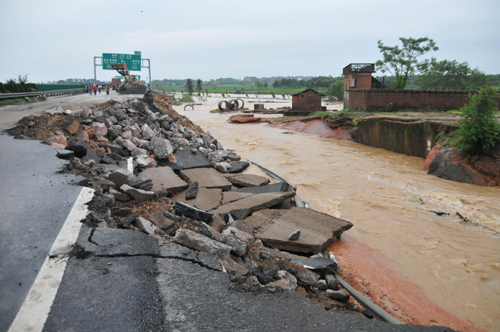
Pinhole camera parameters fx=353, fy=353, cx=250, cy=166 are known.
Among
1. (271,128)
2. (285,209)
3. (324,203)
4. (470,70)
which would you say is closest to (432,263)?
(285,209)

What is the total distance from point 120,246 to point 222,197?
4.21 meters

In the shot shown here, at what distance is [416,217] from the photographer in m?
8.66

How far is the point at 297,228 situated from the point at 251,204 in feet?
3.74

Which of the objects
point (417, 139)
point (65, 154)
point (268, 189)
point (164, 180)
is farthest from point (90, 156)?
point (417, 139)

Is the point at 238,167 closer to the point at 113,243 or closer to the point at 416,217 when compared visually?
the point at 416,217

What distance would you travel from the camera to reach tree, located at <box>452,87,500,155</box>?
1216 cm

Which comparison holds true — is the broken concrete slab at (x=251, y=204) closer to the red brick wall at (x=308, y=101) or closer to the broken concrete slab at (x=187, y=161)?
the broken concrete slab at (x=187, y=161)

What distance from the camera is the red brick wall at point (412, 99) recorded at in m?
23.8

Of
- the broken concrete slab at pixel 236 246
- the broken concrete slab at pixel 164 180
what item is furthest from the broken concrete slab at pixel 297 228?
the broken concrete slab at pixel 164 180

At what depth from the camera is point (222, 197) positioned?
7.53m

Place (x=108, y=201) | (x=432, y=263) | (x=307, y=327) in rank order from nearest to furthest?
(x=307, y=327) < (x=108, y=201) < (x=432, y=263)

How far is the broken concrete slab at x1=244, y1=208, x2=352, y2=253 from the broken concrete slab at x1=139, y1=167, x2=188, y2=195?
1931 millimetres

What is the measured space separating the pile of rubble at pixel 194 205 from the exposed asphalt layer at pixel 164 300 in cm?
31

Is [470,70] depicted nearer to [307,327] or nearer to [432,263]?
[432,263]
